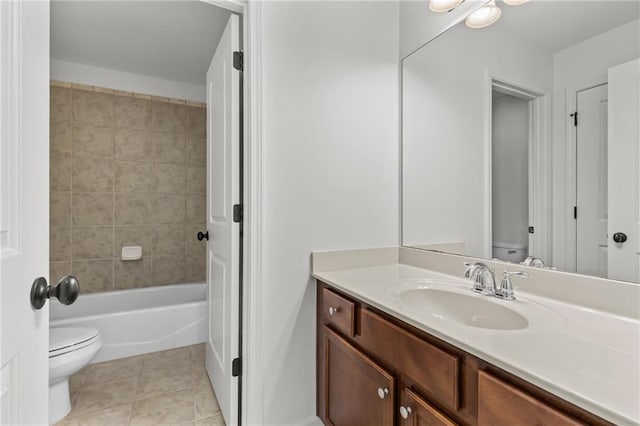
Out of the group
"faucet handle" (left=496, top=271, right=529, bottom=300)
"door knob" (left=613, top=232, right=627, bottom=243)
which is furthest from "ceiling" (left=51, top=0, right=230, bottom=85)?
"door knob" (left=613, top=232, right=627, bottom=243)

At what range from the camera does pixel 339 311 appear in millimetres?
1293

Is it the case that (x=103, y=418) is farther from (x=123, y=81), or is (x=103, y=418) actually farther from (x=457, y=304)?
(x=123, y=81)

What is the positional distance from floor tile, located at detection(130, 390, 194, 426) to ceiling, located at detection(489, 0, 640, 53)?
2343 millimetres

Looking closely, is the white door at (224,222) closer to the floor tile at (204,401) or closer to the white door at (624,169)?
the floor tile at (204,401)

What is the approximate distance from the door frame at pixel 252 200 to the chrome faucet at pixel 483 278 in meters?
0.86

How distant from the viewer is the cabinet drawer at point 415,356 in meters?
0.78

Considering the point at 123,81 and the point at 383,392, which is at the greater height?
the point at 123,81

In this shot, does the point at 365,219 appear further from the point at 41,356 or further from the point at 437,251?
the point at 41,356

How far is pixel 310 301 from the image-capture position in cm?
152

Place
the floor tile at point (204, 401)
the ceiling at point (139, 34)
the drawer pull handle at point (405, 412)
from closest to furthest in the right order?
the drawer pull handle at point (405, 412), the floor tile at point (204, 401), the ceiling at point (139, 34)

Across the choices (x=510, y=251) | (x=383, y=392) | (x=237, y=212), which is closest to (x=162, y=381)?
(x=237, y=212)

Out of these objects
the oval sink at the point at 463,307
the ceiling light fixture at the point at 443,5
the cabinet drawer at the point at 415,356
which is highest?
the ceiling light fixture at the point at 443,5

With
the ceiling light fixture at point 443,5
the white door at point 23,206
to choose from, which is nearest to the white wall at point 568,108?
the ceiling light fixture at point 443,5

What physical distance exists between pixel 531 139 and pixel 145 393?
7.85 feet
